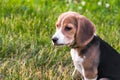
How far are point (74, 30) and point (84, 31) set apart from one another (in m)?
0.12

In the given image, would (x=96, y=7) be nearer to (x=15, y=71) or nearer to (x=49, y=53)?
(x=49, y=53)

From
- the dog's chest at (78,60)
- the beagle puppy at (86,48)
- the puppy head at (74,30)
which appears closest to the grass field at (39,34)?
the dog's chest at (78,60)

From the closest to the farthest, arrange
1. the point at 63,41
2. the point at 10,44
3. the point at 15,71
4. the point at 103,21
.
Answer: the point at 63,41 → the point at 15,71 → the point at 10,44 → the point at 103,21

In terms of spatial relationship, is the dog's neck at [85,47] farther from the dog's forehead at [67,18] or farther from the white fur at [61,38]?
the dog's forehead at [67,18]

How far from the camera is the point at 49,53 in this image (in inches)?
290

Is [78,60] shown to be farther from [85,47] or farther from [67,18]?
[67,18]

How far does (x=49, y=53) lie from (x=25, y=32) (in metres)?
0.73

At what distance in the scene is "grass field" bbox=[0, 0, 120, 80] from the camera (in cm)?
705

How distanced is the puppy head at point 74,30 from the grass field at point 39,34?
0.81 meters

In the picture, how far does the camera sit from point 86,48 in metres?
6.43

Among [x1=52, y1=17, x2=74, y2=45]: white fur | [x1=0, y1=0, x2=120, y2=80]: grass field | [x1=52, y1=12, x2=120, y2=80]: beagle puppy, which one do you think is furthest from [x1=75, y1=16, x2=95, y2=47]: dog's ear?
[x1=0, y1=0, x2=120, y2=80]: grass field

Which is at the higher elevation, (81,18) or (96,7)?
(81,18)

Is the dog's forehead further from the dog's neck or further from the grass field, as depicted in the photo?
the grass field

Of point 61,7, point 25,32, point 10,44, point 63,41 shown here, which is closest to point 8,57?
point 10,44
